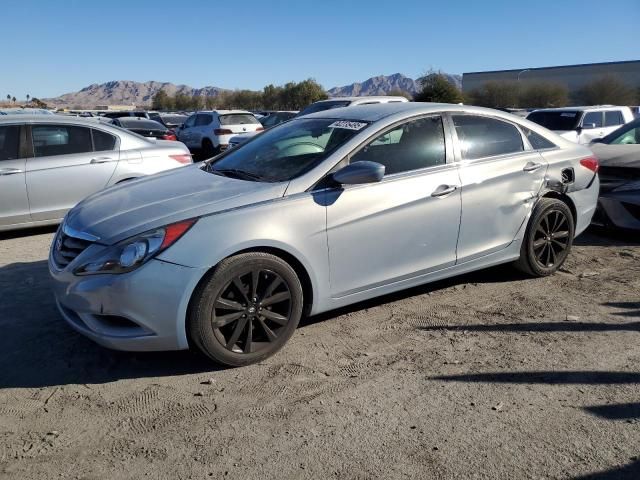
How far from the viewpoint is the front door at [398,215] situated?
3.96 m

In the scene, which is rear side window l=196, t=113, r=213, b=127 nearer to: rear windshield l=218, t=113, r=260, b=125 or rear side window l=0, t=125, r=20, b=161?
rear windshield l=218, t=113, r=260, b=125

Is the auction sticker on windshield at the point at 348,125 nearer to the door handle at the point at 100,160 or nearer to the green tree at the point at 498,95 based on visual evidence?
the door handle at the point at 100,160

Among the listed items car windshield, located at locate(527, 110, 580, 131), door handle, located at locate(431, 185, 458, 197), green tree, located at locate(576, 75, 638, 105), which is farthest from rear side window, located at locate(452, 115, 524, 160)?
green tree, located at locate(576, 75, 638, 105)

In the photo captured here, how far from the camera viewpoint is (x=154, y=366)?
3.69 m

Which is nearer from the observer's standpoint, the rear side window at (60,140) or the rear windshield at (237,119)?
the rear side window at (60,140)

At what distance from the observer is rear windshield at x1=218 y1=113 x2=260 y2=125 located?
1795cm

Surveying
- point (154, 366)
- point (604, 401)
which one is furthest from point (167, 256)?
point (604, 401)

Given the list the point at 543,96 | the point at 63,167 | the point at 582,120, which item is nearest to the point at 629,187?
the point at 63,167

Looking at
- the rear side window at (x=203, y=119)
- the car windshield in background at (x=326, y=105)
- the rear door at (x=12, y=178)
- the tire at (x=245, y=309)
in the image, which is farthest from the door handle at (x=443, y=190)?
the rear side window at (x=203, y=119)

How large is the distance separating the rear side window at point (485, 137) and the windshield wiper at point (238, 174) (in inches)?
65.1

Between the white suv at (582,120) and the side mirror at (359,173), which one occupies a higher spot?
the white suv at (582,120)

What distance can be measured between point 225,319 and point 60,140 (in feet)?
15.8

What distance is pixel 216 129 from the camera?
17656 mm

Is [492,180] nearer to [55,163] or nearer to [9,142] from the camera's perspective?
[55,163]
